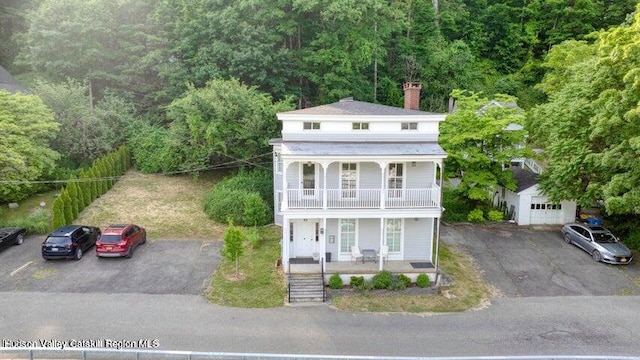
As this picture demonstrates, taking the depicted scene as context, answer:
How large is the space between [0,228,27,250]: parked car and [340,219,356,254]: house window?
53.6 feet

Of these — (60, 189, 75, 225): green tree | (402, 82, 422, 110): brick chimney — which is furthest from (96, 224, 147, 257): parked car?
(402, 82, 422, 110): brick chimney

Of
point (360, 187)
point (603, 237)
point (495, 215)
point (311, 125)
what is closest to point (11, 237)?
point (311, 125)

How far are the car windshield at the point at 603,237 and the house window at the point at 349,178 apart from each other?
12.5m

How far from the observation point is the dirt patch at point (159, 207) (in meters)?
25.0

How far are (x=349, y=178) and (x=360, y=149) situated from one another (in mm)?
1663

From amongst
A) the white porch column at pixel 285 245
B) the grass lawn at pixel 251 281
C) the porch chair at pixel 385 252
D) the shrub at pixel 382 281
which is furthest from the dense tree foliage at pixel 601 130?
the grass lawn at pixel 251 281

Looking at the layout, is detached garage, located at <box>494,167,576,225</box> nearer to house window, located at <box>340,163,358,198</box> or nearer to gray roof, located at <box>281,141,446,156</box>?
gray roof, located at <box>281,141,446,156</box>

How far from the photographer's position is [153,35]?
37375mm

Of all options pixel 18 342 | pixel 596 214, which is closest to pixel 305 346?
pixel 18 342

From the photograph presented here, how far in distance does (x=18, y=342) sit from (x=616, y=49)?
26185 millimetres

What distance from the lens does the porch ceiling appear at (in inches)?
758

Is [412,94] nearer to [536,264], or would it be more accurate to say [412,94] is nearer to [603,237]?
[536,264]

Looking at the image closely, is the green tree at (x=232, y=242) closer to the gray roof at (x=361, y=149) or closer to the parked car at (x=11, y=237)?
the gray roof at (x=361, y=149)

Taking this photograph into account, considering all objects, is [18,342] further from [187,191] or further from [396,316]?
[187,191]
